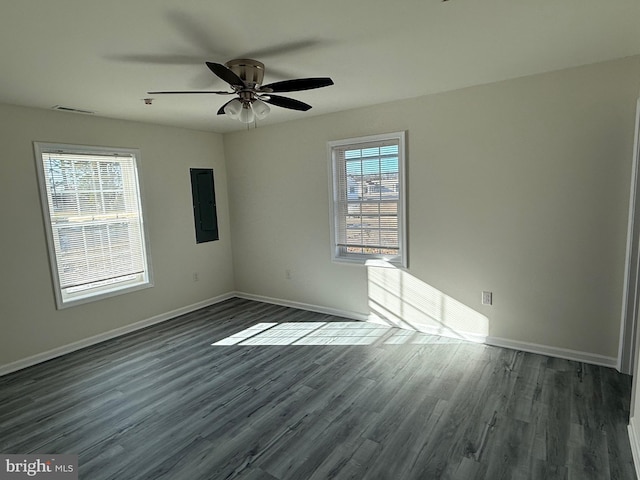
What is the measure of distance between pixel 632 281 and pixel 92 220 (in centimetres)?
498

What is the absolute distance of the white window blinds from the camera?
359cm

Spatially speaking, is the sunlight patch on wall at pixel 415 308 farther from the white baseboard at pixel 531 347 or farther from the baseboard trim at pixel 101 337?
the baseboard trim at pixel 101 337

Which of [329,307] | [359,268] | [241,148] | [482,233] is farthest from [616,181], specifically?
[241,148]

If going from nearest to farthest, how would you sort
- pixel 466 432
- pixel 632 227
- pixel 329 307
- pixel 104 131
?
pixel 466 432, pixel 632 227, pixel 104 131, pixel 329 307

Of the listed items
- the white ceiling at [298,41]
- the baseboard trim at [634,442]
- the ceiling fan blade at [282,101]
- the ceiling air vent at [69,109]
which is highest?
the ceiling air vent at [69,109]

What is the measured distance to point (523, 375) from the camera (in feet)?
9.46

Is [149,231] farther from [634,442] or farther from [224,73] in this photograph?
[634,442]

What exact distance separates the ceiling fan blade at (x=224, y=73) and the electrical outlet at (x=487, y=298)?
9.17 ft

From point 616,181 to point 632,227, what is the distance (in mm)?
371

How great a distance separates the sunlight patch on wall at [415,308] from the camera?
3545mm

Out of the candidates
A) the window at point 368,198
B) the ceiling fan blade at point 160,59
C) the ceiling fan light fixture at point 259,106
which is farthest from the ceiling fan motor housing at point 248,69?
the window at point 368,198

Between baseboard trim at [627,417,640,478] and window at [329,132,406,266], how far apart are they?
214 centimetres

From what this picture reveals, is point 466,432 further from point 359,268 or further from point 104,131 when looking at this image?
point 104,131

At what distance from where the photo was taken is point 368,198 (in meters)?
4.07
